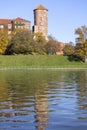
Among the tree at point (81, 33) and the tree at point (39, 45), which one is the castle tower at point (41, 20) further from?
the tree at point (81, 33)

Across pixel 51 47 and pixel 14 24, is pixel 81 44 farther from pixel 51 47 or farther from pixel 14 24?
pixel 14 24

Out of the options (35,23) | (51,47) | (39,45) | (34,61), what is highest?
(35,23)

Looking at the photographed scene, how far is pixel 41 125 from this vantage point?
13062mm

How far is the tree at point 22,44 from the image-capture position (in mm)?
121938

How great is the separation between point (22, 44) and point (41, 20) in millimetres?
63151

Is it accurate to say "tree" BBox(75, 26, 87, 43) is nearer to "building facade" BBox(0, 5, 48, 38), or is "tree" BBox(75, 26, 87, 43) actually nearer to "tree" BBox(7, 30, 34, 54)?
"tree" BBox(7, 30, 34, 54)

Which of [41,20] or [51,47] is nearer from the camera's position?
[51,47]

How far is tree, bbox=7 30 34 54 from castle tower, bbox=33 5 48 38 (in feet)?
184

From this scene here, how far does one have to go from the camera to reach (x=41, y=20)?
7210 inches

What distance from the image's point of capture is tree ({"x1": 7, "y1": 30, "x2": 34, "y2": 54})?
12194cm

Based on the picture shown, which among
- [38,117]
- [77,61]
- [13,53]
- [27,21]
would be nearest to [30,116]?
[38,117]

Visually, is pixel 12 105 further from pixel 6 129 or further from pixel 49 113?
pixel 6 129

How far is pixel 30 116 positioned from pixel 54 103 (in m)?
4.65

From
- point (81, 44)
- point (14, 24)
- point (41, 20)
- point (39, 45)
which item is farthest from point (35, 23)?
point (81, 44)
